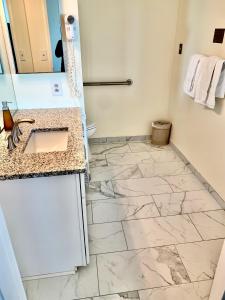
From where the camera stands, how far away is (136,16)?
2.84m

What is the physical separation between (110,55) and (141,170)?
1515 millimetres

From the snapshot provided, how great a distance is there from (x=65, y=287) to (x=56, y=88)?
62.1 inches

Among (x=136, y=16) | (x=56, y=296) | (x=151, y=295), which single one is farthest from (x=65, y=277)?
(x=136, y=16)

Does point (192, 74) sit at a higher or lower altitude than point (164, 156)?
higher

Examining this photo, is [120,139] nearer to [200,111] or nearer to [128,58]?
[128,58]

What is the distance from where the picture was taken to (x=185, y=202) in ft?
7.34

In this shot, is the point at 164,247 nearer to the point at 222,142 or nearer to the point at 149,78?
the point at 222,142

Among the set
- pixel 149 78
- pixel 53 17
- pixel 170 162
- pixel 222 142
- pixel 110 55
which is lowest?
pixel 170 162

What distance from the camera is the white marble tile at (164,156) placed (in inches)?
119

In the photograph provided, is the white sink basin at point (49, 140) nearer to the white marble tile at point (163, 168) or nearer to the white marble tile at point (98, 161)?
the white marble tile at point (98, 161)

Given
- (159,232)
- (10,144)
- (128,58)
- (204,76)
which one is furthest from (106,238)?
(128,58)

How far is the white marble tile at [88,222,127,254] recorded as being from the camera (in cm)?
176

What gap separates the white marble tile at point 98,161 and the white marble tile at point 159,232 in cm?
102

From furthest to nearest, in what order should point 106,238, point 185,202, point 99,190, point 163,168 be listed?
point 163,168, point 99,190, point 185,202, point 106,238
